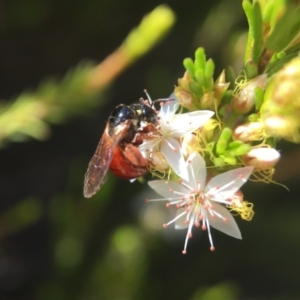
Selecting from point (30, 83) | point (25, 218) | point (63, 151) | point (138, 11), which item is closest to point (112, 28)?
point (138, 11)

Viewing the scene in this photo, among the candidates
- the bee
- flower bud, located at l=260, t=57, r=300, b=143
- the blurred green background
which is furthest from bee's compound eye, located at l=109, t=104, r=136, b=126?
the blurred green background

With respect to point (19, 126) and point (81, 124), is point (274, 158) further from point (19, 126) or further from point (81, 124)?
point (81, 124)

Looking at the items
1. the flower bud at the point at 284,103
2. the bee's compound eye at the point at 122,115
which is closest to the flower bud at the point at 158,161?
the bee's compound eye at the point at 122,115

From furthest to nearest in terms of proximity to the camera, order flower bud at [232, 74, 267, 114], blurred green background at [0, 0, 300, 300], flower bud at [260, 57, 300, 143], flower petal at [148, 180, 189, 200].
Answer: blurred green background at [0, 0, 300, 300], flower petal at [148, 180, 189, 200], flower bud at [232, 74, 267, 114], flower bud at [260, 57, 300, 143]

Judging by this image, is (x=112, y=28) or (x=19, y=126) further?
(x=112, y=28)

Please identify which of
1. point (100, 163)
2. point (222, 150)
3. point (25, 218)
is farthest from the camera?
point (25, 218)

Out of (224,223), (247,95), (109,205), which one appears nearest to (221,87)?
(247,95)

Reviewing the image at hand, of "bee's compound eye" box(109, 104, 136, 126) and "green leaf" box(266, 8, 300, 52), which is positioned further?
"bee's compound eye" box(109, 104, 136, 126)

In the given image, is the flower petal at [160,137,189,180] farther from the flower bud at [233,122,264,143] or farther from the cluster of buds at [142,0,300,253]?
the flower bud at [233,122,264,143]
